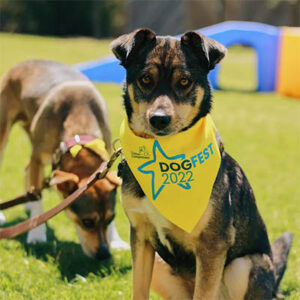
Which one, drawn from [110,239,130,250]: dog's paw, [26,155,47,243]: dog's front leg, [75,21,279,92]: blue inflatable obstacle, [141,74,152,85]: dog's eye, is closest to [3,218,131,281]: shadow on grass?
[26,155,47,243]: dog's front leg

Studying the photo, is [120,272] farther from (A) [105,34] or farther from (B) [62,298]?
(A) [105,34]

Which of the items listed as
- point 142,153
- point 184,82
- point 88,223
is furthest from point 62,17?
point 184,82

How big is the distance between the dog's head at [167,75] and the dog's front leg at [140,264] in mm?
699

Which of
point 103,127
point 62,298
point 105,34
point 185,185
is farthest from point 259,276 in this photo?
point 105,34

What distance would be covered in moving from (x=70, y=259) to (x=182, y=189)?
1.94 m

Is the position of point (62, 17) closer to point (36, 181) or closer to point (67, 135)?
point (36, 181)

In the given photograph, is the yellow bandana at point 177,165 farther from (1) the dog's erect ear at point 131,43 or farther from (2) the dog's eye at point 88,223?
(2) the dog's eye at point 88,223

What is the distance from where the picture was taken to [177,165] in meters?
3.53

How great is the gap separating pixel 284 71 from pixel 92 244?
13.6 m

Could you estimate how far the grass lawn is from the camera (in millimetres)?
4406

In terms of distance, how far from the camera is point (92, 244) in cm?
498

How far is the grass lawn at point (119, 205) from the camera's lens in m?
4.41

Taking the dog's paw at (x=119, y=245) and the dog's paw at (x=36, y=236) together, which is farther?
the dog's paw at (x=36, y=236)

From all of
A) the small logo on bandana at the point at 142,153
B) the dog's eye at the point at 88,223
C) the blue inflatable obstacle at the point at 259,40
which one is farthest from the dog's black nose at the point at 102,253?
the blue inflatable obstacle at the point at 259,40
